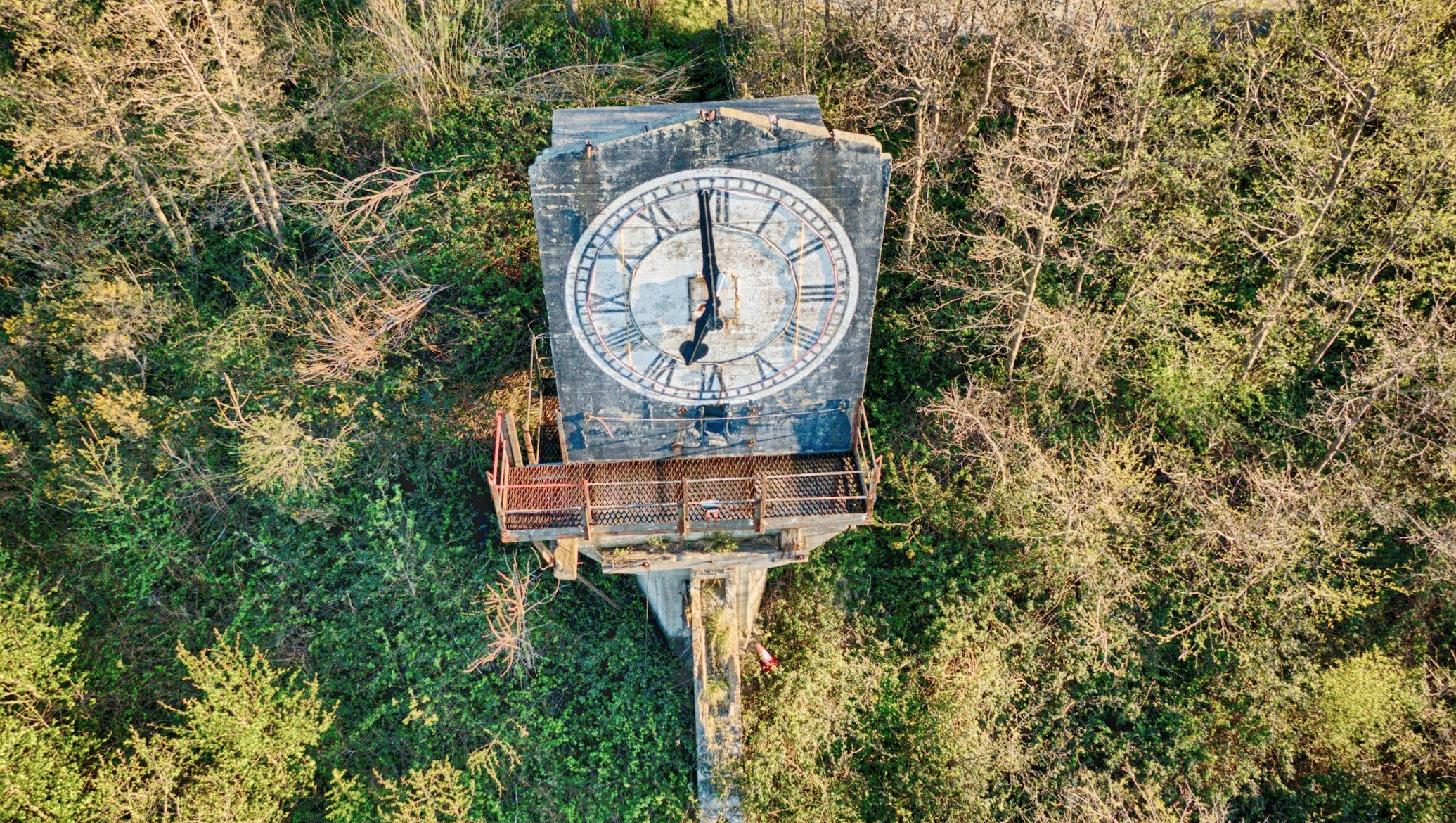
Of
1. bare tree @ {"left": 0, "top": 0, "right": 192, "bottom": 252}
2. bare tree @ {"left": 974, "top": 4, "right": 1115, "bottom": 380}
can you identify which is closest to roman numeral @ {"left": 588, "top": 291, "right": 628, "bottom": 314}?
bare tree @ {"left": 974, "top": 4, "right": 1115, "bottom": 380}

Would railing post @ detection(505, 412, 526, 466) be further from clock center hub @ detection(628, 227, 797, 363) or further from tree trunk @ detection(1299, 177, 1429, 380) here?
Answer: tree trunk @ detection(1299, 177, 1429, 380)

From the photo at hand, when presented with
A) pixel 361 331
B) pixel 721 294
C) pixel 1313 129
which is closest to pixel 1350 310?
pixel 1313 129

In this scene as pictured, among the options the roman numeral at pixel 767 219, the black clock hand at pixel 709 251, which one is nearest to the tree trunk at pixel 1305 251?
the roman numeral at pixel 767 219

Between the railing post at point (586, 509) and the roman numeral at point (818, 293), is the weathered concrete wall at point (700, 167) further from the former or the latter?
the railing post at point (586, 509)

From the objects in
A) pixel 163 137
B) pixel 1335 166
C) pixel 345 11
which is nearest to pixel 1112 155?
pixel 1335 166

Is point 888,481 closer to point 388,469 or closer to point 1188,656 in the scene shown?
point 1188,656
